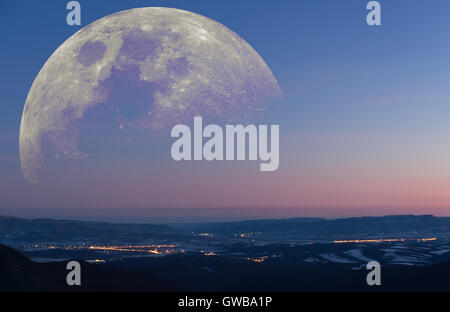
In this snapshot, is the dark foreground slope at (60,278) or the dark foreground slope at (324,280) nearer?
the dark foreground slope at (60,278)

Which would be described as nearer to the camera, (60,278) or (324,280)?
(60,278)

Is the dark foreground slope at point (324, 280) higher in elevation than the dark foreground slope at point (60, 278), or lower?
lower

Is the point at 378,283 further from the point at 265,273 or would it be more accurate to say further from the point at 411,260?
the point at 411,260

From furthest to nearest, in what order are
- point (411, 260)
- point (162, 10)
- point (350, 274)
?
point (411, 260) → point (350, 274) → point (162, 10)

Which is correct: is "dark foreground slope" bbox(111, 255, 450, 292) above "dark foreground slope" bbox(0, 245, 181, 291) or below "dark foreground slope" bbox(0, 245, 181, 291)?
below

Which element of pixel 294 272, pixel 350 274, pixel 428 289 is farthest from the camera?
pixel 294 272

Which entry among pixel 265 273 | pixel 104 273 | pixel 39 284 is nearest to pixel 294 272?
pixel 265 273

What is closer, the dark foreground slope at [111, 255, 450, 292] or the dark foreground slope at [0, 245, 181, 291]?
the dark foreground slope at [0, 245, 181, 291]

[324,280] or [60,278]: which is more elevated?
[60,278]
